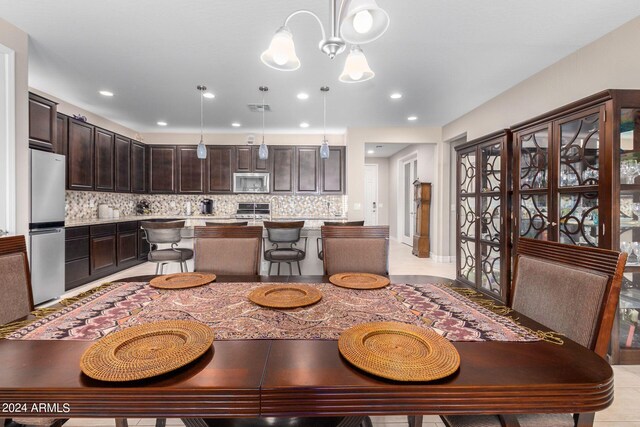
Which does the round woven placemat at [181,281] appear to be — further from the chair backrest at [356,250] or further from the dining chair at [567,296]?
the dining chair at [567,296]

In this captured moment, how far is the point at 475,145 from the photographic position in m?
3.77

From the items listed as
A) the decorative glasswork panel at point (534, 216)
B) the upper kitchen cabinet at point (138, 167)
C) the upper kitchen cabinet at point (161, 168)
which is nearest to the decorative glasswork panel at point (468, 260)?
the decorative glasswork panel at point (534, 216)

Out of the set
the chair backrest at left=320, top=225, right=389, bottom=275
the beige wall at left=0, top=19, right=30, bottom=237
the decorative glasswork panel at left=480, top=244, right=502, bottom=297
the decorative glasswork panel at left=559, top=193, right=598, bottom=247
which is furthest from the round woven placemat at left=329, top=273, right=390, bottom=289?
the beige wall at left=0, top=19, right=30, bottom=237

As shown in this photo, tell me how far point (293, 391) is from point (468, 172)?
4.03m

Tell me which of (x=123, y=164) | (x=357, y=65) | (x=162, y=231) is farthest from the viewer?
(x=123, y=164)

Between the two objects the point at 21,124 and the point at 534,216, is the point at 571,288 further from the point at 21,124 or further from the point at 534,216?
the point at 21,124

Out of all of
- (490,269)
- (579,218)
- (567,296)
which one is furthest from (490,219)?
(567,296)

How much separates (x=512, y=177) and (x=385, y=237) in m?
2.08

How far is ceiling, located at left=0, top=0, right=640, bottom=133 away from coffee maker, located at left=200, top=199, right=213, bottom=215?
78.1 inches

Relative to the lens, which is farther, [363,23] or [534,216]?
[534,216]

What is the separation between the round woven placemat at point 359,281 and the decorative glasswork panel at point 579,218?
1.91m

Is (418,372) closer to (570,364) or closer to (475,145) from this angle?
(570,364)

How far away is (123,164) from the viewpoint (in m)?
5.38

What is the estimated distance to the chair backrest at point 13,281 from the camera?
1281 mm
